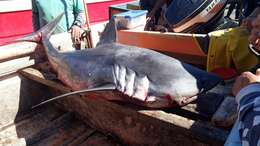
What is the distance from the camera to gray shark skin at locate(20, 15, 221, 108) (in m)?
1.96

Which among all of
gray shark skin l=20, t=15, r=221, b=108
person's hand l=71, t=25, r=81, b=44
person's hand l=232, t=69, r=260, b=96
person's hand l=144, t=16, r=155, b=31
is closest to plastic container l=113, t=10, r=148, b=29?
person's hand l=144, t=16, r=155, b=31

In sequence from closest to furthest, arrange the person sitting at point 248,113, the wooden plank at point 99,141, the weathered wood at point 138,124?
the person sitting at point 248,113
the weathered wood at point 138,124
the wooden plank at point 99,141

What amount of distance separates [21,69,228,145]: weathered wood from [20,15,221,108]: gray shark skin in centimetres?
9

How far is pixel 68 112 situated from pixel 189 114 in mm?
1197

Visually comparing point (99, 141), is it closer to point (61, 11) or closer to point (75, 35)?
point (75, 35)

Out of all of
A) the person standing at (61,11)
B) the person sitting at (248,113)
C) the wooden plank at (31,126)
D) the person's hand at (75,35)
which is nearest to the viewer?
the person sitting at (248,113)

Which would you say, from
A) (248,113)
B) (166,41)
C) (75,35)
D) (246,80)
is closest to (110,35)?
(166,41)

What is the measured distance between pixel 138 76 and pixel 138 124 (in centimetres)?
34

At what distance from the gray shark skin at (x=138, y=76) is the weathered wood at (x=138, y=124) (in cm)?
9

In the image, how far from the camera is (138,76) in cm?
205

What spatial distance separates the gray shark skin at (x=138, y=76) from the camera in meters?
1.96

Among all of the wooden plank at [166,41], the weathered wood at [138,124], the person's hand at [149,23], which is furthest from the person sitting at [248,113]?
the person's hand at [149,23]

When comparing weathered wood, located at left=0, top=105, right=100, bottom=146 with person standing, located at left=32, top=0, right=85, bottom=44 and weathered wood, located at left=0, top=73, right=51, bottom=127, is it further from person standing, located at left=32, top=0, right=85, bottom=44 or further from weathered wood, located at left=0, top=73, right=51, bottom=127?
person standing, located at left=32, top=0, right=85, bottom=44

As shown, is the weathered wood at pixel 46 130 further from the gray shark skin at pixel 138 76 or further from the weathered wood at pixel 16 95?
the gray shark skin at pixel 138 76
